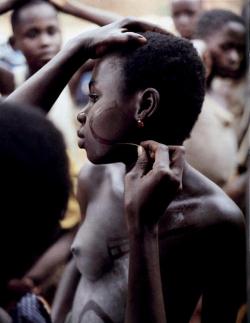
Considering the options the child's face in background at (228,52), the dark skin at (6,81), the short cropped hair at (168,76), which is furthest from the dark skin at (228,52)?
the dark skin at (6,81)

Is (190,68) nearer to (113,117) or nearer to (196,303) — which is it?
(113,117)

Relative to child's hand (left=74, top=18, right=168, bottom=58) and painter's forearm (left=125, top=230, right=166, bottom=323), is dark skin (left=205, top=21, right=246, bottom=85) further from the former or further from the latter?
painter's forearm (left=125, top=230, right=166, bottom=323)

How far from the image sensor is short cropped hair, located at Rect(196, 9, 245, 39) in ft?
5.90

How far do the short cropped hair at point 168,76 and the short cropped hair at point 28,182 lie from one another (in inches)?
19.2

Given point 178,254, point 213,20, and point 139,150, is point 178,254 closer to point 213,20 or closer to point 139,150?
point 139,150

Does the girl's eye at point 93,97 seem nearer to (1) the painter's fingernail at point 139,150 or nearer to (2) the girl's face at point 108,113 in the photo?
(2) the girl's face at point 108,113

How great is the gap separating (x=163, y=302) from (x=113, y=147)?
35 centimetres

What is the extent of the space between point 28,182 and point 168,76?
0.60 meters

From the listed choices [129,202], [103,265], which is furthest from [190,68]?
[103,265]

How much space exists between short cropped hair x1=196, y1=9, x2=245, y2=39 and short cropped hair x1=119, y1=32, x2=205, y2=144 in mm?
258

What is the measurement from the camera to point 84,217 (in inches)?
66.9

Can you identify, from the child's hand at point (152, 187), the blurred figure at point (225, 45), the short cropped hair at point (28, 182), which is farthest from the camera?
the blurred figure at point (225, 45)

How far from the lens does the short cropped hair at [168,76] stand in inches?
60.2

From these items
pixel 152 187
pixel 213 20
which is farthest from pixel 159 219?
pixel 213 20
